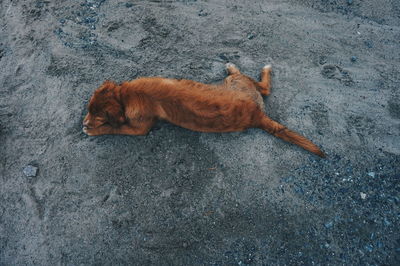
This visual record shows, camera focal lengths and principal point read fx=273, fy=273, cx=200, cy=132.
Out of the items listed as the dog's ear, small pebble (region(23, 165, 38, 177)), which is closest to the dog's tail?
the dog's ear

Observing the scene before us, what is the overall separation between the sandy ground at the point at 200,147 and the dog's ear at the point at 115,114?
48 cm

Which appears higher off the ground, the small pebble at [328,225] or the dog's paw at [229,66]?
the dog's paw at [229,66]

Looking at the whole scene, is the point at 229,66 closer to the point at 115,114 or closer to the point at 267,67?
the point at 267,67

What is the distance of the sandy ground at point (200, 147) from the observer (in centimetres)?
382

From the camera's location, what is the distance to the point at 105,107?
389 centimetres

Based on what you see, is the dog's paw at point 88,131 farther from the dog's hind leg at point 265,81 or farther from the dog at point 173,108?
the dog's hind leg at point 265,81

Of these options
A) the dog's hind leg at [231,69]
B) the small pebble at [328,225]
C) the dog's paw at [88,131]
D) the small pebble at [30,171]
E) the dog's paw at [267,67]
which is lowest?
the small pebble at [328,225]

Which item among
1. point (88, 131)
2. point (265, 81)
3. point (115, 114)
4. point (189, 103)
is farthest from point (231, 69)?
point (88, 131)

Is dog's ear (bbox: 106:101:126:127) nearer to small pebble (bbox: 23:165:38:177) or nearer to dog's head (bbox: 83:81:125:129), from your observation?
dog's head (bbox: 83:81:125:129)

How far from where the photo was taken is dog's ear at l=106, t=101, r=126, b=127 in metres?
3.91

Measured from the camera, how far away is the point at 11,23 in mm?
5480

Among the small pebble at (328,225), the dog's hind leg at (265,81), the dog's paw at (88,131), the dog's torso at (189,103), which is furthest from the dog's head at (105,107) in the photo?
the small pebble at (328,225)

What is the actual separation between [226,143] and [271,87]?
143 cm

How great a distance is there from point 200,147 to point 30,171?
2.65m
